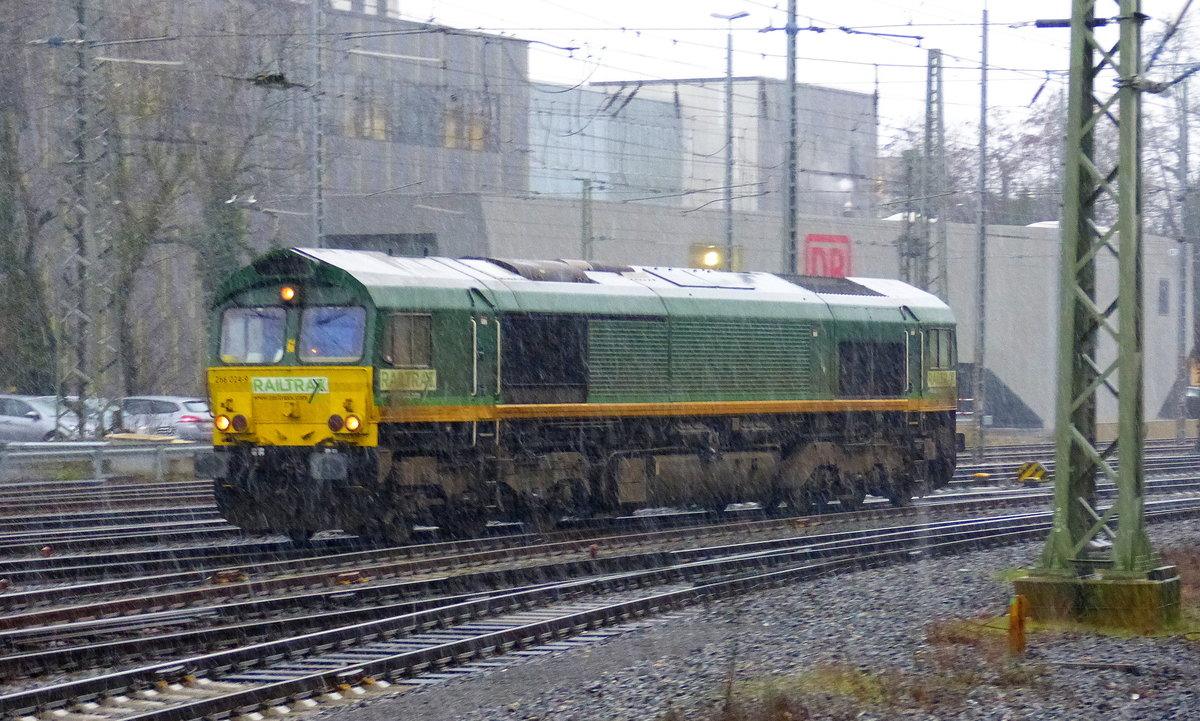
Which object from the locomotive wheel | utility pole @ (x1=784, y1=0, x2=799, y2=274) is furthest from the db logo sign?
the locomotive wheel

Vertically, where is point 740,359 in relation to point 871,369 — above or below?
above

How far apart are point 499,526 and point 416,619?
24.8ft

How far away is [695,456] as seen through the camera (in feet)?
62.1

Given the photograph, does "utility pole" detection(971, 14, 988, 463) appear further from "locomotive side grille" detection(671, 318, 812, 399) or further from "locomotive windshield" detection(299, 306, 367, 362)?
"locomotive windshield" detection(299, 306, 367, 362)

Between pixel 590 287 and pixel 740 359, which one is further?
pixel 740 359

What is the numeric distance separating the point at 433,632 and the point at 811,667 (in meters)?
3.06

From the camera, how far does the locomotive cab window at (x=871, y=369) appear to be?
20.8 meters

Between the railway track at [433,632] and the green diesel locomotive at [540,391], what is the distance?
84.8 inches

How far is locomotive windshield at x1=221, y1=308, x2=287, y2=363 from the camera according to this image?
53.1ft

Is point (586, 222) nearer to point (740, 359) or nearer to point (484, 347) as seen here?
point (740, 359)

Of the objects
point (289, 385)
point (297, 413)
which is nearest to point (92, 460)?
point (289, 385)

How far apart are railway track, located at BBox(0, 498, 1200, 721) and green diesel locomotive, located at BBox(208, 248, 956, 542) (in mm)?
2153

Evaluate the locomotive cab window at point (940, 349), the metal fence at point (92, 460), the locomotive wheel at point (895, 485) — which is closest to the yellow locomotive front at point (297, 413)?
the locomotive wheel at point (895, 485)

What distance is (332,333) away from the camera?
51.8ft
